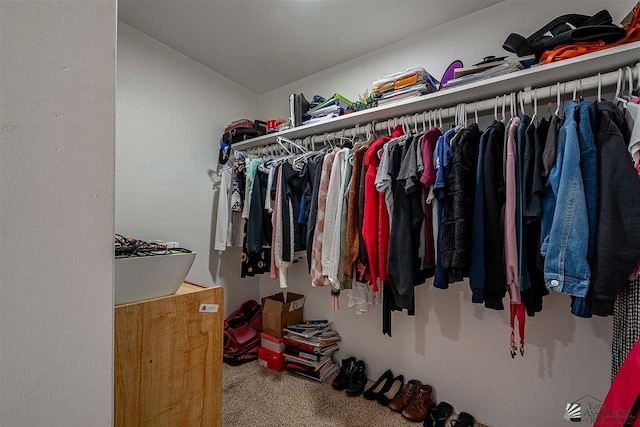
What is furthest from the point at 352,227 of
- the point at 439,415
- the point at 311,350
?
the point at 439,415

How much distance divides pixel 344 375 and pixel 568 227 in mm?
1550

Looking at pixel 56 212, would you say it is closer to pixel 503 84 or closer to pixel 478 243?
pixel 478 243

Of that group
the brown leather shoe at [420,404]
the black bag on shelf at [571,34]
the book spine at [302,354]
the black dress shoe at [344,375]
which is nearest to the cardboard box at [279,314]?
the book spine at [302,354]

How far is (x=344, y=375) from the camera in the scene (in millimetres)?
1829

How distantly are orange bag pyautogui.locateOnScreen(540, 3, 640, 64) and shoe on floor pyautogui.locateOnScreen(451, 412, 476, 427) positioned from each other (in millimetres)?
1761

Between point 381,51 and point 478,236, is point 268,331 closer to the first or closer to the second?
point 478,236

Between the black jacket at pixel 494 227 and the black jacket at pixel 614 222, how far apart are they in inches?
10.0

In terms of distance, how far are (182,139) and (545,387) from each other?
8.79 ft

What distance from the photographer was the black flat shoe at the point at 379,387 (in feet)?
5.46

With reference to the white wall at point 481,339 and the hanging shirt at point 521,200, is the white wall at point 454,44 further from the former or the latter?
the hanging shirt at point 521,200

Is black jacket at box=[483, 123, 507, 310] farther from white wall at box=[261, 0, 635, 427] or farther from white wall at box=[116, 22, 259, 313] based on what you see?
white wall at box=[116, 22, 259, 313]

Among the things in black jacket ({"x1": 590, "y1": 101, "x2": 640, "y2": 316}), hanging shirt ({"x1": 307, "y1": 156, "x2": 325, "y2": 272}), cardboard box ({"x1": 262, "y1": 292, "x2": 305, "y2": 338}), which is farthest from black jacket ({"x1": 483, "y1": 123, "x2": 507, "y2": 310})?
cardboard box ({"x1": 262, "y1": 292, "x2": 305, "y2": 338})

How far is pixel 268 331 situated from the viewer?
2115 mm

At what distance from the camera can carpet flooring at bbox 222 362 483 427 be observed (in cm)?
147
